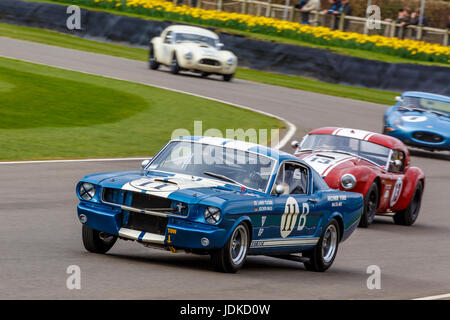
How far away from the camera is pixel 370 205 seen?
13.8 meters

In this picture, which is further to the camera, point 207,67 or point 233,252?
point 207,67

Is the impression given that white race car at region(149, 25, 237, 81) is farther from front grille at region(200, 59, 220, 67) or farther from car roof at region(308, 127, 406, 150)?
car roof at region(308, 127, 406, 150)

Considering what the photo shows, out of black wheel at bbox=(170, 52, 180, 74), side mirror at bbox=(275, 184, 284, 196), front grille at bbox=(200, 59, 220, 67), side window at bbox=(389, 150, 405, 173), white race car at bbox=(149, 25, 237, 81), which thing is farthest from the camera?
black wheel at bbox=(170, 52, 180, 74)

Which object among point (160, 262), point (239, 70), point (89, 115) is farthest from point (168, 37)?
point (160, 262)

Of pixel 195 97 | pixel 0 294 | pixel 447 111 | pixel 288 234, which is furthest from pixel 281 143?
pixel 0 294

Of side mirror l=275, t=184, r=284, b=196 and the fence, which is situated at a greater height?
side mirror l=275, t=184, r=284, b=196

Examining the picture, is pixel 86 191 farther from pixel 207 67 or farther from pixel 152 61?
pixel 152 61

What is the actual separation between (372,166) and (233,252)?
19.2ft

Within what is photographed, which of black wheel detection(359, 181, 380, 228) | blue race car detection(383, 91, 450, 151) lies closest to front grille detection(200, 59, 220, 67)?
blue race car detection(383, 91, 450, 151)

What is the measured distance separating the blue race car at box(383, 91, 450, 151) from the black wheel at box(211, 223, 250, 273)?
1394cm

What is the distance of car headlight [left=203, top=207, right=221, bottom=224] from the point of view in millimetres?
8359

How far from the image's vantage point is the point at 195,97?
86.8ft

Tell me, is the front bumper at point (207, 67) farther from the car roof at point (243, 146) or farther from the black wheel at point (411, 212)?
the car roof at point (243, 146)
